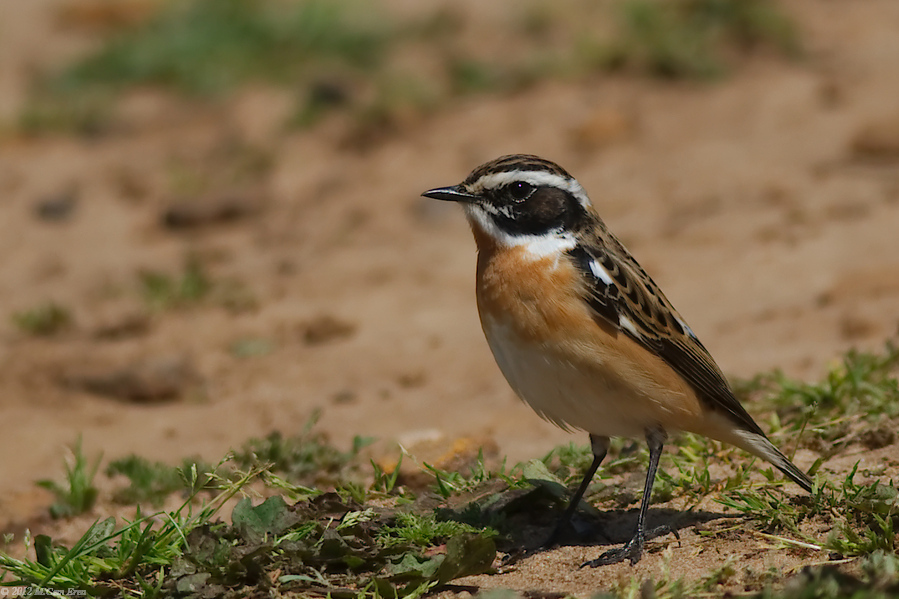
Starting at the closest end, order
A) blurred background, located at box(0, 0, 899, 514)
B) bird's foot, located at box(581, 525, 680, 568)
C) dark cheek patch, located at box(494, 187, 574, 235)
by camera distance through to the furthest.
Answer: bird's foot, located at box(581, 525, 680, 568) → dark cheek patch, located at box(494, 187, 574, 235) → blurred background, located at box(0, 0, 899, 514)

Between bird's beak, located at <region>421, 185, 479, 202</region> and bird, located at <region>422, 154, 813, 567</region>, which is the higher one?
bird's beak, located at <region>421, 185, 479, 202</region>

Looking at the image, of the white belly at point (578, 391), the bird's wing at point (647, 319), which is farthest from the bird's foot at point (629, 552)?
the bird's wing at point (647, 319)

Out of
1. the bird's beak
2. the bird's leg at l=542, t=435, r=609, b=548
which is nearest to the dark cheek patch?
the bird's beak

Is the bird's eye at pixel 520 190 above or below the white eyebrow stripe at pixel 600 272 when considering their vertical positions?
above

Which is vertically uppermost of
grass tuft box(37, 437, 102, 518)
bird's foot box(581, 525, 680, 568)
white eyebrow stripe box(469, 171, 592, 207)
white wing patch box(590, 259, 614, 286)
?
white eyebrow stripe box(469, 171, 592, 207)

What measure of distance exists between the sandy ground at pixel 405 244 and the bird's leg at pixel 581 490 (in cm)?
17

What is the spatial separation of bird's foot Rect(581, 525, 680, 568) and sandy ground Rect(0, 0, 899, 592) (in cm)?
26

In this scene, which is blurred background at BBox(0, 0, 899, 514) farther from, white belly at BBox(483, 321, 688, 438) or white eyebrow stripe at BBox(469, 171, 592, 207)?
white eyebrow stripe at BBox(469, 171, 592, 207)

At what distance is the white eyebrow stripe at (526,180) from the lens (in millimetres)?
6055

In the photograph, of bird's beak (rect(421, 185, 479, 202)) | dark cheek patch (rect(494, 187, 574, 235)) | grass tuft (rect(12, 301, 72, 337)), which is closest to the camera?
dark cheek patch (rect(494, 187, 574, 235))

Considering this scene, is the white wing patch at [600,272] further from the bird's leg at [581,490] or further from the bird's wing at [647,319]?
the bird's leg at [581,490]

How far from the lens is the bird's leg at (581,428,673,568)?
17.1 ft

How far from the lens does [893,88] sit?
12.9 metres

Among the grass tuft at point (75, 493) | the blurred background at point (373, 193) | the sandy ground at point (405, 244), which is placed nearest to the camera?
the grass tuft at point (75, 493)
